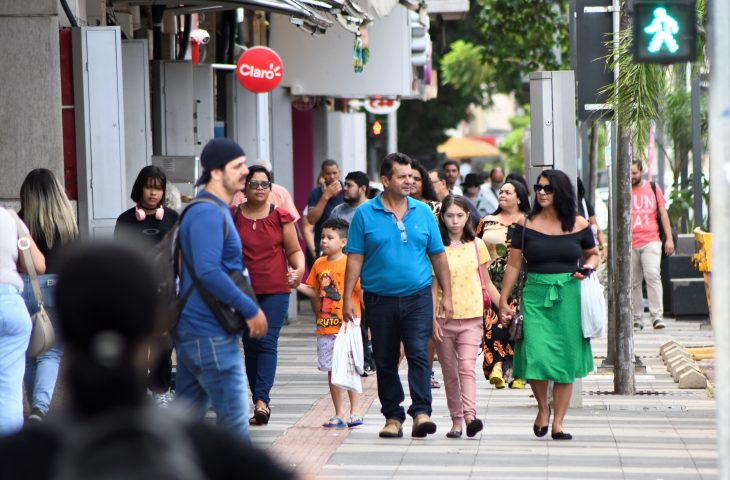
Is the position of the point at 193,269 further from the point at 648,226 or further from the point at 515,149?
the point at 515,149

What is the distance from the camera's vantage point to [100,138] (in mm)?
10297

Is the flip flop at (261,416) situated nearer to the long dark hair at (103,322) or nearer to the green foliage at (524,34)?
the long dark hair at (103,322)

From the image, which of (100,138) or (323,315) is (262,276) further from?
(100,138)

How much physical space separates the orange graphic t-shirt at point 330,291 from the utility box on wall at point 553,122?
168 centimetres

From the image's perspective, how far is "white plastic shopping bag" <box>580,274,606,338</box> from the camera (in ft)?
28.8

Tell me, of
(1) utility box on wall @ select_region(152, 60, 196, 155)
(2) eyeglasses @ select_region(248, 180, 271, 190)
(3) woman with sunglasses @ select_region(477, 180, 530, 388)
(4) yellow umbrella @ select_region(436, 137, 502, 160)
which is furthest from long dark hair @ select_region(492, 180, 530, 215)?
(4) yellow umbrella @ select_region(436, 137, 502, 160)

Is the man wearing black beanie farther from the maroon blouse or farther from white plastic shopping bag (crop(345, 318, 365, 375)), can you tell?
the maroon blouse

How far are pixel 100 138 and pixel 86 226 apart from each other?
695 mm

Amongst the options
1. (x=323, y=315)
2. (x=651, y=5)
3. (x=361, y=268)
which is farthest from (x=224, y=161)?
(x=323, y=315)

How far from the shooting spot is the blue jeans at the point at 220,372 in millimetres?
6160

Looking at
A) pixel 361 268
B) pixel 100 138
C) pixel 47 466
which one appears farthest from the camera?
pixel 100 138

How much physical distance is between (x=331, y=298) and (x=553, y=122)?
214 centimetres

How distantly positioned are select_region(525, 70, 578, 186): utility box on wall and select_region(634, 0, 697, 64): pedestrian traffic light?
12.8 ft

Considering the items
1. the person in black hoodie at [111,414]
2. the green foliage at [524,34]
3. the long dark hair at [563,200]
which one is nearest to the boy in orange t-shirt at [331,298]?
the long dark hair at [563,200]
